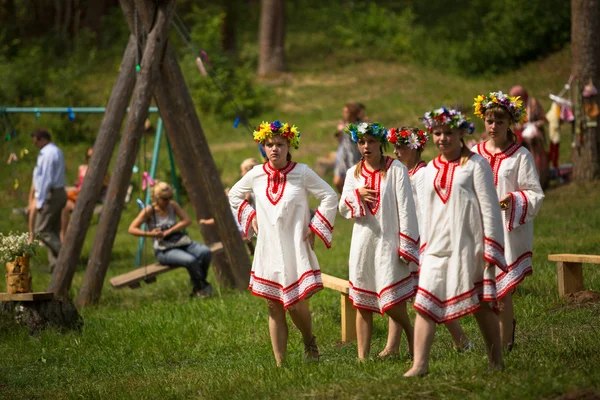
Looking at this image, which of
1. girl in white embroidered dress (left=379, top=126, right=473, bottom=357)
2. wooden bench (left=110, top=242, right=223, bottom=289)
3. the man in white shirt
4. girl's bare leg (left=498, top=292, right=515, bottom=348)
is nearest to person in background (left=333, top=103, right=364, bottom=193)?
wooden bench (left=110, top=242, right=223, bottom=289)

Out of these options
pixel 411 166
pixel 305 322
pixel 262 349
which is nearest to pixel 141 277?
pixel 262 349

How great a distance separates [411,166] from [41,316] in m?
4.18

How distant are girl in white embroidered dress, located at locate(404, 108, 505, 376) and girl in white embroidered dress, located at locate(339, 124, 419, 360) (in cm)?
87

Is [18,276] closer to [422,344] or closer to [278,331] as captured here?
[278,331]

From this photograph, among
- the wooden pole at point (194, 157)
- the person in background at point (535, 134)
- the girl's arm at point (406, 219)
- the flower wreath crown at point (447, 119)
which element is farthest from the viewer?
the person in background at point (535, 134)

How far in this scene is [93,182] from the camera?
1072cm

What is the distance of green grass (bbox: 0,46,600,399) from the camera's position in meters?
5.90

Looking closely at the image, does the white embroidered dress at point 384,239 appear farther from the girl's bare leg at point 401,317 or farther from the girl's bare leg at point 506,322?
the girl's bare leg at point 506,322

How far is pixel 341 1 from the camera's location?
3378 cm

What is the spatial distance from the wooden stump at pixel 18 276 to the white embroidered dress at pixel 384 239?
4.28 metres

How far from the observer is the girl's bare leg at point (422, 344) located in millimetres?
6000

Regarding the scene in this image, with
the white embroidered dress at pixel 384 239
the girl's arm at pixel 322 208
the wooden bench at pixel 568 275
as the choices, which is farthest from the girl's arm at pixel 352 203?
the wooden bench at pixel 568 275

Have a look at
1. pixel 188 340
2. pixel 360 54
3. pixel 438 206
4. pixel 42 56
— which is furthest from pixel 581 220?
pixel 42 56

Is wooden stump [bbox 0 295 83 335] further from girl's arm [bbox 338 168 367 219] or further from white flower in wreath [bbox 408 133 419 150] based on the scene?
white flower in wreath [bbox 408 133 419 150]
